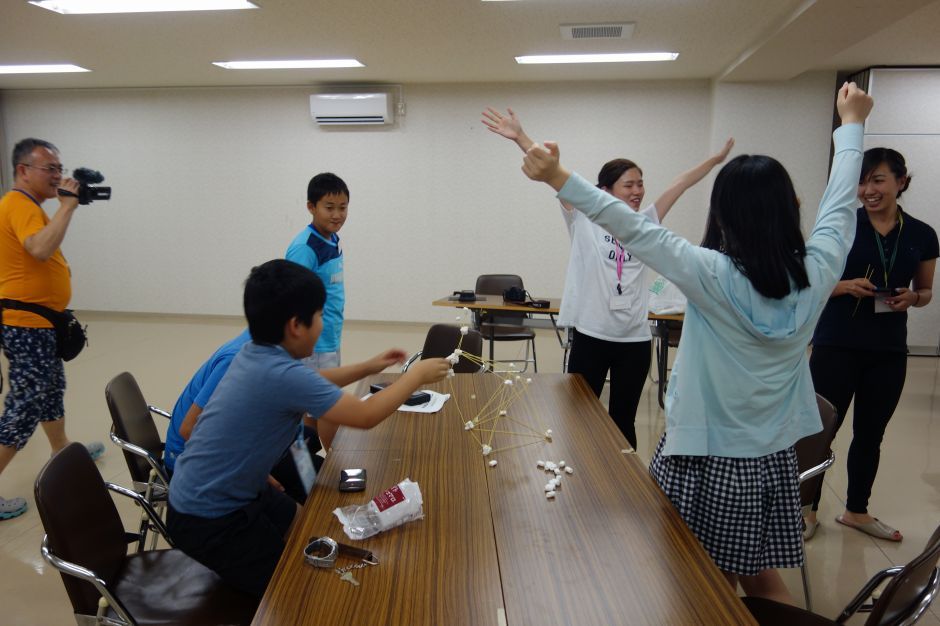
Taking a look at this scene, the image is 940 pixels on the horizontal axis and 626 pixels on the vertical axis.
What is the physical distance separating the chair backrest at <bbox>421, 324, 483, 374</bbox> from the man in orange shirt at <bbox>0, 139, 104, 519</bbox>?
1.86 metres

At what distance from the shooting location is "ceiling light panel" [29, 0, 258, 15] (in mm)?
4355

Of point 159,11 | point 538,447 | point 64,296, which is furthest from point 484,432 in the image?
point 159,11

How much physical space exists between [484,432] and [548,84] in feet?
18.8

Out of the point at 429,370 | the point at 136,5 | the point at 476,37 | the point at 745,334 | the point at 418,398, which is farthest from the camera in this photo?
the point at 476,37

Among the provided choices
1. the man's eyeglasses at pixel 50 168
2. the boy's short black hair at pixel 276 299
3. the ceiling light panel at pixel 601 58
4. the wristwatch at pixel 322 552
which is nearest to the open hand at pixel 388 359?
the boy's short black hair at pixel 276 299

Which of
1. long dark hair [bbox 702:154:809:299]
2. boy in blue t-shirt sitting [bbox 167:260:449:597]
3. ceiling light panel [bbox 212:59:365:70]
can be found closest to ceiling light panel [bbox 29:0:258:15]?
ceiling light panel [bbox 212:59:365:70]

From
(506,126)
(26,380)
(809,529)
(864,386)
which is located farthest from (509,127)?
(26,380)

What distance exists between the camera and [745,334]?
4.90 ft

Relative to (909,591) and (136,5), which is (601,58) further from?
(909,591)

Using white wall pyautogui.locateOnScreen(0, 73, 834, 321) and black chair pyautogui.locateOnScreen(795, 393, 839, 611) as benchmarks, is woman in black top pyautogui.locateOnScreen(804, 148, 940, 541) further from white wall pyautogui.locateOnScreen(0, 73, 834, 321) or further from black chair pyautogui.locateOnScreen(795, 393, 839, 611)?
white wall pyautogui.locateOnScreen(0, 73, 834, 321)

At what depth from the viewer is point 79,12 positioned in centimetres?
457

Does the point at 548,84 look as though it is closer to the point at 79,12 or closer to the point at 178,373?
the point at 79,12

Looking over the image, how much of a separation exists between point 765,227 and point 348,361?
16.4 ft

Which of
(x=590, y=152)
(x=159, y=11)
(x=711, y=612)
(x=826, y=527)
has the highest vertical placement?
(x=159, y=11)
